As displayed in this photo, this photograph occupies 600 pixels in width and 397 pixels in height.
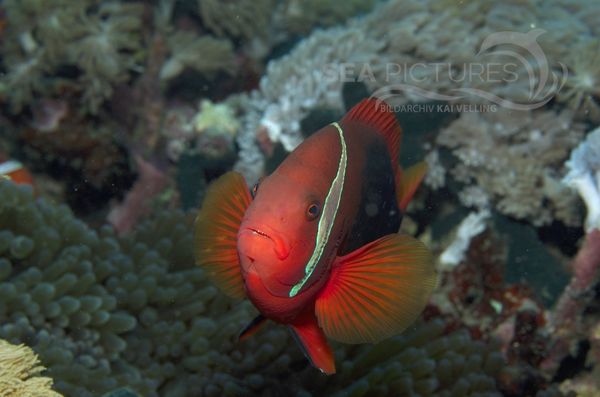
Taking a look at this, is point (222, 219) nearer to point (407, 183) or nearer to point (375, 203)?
point (375, 203)

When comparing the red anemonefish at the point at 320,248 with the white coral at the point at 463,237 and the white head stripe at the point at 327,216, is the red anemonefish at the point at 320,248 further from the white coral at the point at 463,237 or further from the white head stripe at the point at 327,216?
the white coral at the point at 463,237

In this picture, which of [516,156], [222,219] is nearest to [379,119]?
[222,219]

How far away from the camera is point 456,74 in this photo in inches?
147

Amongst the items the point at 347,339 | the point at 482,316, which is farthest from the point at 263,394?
the point at 482,316

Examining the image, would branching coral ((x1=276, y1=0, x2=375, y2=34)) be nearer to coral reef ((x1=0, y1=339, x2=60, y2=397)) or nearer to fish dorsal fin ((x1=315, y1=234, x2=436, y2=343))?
fish dorsal fin ((x1=315, y1=234, x2=436, y2=343))

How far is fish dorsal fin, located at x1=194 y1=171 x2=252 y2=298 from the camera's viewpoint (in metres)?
1.52

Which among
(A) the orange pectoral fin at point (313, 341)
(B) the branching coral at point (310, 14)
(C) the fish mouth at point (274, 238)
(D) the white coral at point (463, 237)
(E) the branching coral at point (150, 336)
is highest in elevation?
(C) the fish mouth at point (274, 238)

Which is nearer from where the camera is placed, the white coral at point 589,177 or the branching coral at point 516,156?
the white coral at point 589,177

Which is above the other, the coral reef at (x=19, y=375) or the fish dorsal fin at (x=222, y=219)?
the fish dorsal fin at (x=222, y=219)

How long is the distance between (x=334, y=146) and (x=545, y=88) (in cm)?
284

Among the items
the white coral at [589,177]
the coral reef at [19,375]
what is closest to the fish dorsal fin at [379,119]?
the coral reef at [19,375]

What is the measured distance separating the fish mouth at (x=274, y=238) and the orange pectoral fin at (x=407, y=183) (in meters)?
0.87

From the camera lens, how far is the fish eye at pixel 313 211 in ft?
4.17

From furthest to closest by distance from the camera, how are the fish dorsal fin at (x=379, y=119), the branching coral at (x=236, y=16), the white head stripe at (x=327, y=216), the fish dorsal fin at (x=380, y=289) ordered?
Result: the branching coral at (x=236, y=16) → the fish dorsal fin at (x=379, y=119) → the fish dorsal fin at (x=380, y=289) → the white head stripe at (x=327, y=216)
